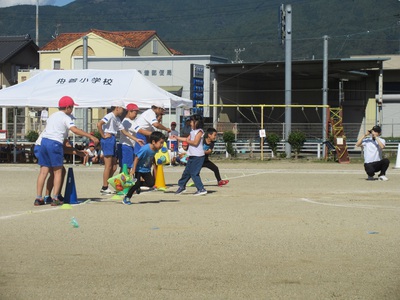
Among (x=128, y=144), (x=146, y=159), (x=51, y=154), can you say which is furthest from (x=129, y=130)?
(x=51, y=154)

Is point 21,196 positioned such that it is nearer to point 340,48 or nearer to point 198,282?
point 198,282

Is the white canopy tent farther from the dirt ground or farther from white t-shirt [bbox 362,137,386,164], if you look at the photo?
the dirt ground

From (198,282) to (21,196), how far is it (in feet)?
29.8

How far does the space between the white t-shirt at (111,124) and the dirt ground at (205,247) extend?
4.43ft

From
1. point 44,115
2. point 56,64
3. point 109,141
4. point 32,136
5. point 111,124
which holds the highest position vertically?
point 56,64

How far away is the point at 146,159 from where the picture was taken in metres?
14.8

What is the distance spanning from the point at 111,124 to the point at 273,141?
18614 mm

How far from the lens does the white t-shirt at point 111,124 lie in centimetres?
1596

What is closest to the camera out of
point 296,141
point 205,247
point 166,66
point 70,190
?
point 205,247

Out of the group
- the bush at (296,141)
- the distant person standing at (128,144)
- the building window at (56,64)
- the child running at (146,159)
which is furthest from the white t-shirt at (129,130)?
the building window at (56,64)

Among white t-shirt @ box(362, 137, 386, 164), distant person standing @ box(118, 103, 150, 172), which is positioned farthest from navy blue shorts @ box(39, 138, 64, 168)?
white t-shirt @ box(362, 137, 386, 164)

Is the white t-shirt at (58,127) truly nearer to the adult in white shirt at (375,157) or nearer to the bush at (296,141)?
the adult in white shirt at (375,157)

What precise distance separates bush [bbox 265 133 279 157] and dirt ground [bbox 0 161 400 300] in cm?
1788

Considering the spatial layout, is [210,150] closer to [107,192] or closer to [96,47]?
[107,192]
